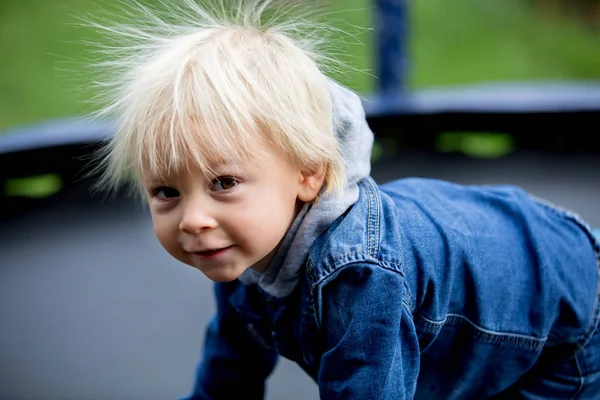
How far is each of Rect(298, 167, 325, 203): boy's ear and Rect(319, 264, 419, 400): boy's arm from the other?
0.11m

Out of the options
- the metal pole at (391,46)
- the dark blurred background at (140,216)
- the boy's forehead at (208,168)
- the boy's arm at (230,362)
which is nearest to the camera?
the boy's forehead at (208,168)

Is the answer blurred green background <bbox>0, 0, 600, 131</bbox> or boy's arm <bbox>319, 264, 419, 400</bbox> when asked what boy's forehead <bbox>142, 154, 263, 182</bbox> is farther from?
blurred green background <bbox>0, 0, 600, 131</bbox>

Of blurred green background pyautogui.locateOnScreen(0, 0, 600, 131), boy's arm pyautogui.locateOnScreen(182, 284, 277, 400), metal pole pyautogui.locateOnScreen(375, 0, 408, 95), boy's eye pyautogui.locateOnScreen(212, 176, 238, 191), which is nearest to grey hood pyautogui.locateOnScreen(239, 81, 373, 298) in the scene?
boy's eye pyautogui.locateOnScreen(212, 176, 238, 191)

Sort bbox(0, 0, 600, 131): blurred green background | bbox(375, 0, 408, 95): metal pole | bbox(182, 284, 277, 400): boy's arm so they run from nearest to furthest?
1. bbox(182, 284, 277, 400): boy's arm
2. bbox(375, 0, 408, 95): metal pole
3. bbox(0, 0, 600, 131): blurred green background

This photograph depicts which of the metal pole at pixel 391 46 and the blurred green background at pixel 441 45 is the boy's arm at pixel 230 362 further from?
the blurred green background at pixel 441 45

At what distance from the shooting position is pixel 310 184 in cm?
92

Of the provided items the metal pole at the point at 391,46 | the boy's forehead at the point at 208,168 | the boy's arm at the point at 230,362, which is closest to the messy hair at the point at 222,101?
the boy's forehead at the point at 208,168

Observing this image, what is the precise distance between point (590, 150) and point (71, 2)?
15.4ft

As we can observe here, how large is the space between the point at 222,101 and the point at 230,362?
549mm

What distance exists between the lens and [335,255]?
0.87 meters

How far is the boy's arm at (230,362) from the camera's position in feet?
3.95

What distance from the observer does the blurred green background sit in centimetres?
515

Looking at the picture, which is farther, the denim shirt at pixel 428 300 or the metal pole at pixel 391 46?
the metal pole at pixel 391 46

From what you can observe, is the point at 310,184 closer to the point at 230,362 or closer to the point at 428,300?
the point at 428,300
